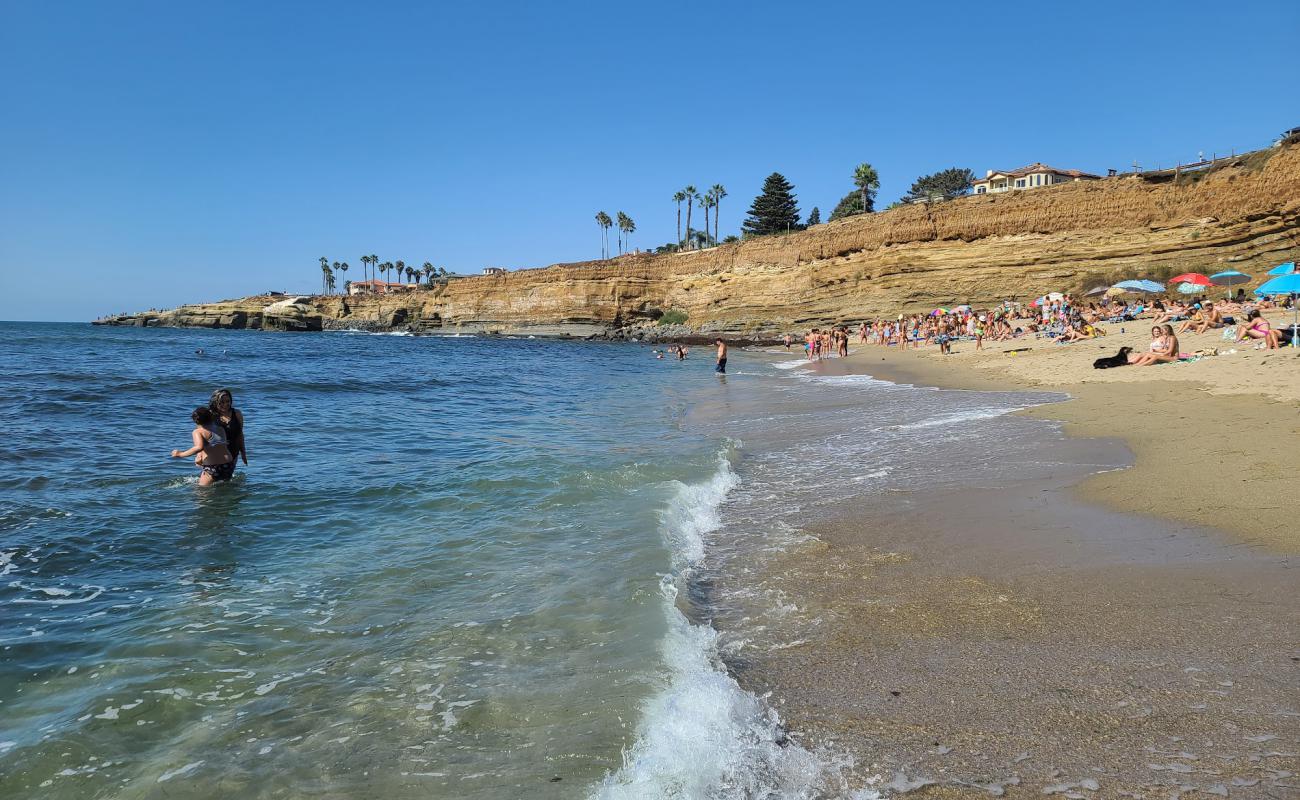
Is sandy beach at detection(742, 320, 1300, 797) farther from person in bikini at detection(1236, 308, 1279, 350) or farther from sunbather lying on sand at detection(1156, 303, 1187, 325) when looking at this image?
sunbather lying on sand at detection(1156, 303, 1187, 325)

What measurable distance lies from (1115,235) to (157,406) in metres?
38.5

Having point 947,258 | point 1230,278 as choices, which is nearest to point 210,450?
point 1230,278

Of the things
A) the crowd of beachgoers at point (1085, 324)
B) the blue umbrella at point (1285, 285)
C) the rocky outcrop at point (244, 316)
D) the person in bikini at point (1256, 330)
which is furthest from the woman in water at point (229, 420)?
the rocky outcrop at point (244, 316)

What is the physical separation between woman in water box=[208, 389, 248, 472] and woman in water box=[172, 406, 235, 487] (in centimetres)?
7

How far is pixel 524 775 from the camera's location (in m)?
2.50

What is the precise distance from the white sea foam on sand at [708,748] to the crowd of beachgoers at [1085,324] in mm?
14078

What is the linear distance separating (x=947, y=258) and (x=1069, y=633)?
131 ft

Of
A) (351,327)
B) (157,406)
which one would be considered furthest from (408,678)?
(351,327)

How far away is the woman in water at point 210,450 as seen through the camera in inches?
290

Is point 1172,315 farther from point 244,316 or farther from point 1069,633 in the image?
point 244,316

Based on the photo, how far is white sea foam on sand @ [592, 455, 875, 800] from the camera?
7.68 feet

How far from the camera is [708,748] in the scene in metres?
2.56

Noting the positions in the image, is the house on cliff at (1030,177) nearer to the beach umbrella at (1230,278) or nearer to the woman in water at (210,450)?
the beach umbrella at (1230,278)

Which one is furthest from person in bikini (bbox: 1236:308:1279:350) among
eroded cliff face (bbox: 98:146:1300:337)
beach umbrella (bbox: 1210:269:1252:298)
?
eroded cliff face (bbox: 98:146:1300:337)
